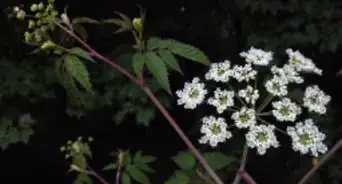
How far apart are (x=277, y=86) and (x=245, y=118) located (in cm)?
16

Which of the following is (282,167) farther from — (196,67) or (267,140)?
(267,140)

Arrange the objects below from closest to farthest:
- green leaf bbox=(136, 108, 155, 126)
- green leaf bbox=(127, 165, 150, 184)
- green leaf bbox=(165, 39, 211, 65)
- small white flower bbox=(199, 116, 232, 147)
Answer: green leaf bbox=(165, 39, 211, 65), small white flower bbox=(199, 116, 232, 147), green leaf bbox=(127, 165, 150, 184), green leaf bbox=(136, 108, 155, 126)

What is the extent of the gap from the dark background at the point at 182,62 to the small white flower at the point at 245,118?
2.00 ft

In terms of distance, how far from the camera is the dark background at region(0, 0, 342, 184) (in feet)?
6.90

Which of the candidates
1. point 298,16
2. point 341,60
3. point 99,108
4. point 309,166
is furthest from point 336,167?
point 99,108

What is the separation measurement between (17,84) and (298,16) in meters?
1.27

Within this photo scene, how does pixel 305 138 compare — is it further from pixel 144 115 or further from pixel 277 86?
pixel 144 115

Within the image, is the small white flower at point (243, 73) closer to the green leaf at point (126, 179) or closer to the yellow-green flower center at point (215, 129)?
the yellow-green flower center at point (215, 129)

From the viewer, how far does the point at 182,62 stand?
7.84ft

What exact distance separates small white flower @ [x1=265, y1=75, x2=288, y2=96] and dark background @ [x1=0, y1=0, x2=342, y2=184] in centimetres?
53

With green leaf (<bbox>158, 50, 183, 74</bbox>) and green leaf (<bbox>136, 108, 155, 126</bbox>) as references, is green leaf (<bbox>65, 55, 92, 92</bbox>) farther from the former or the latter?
green leaf (<bbox>136, 108, 155, 126</bbox>)

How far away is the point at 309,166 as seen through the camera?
2246 millimetres

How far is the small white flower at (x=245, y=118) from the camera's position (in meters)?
1.60

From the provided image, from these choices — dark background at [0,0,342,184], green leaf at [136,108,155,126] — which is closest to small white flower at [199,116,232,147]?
green leaf at [136,108,155,126]
